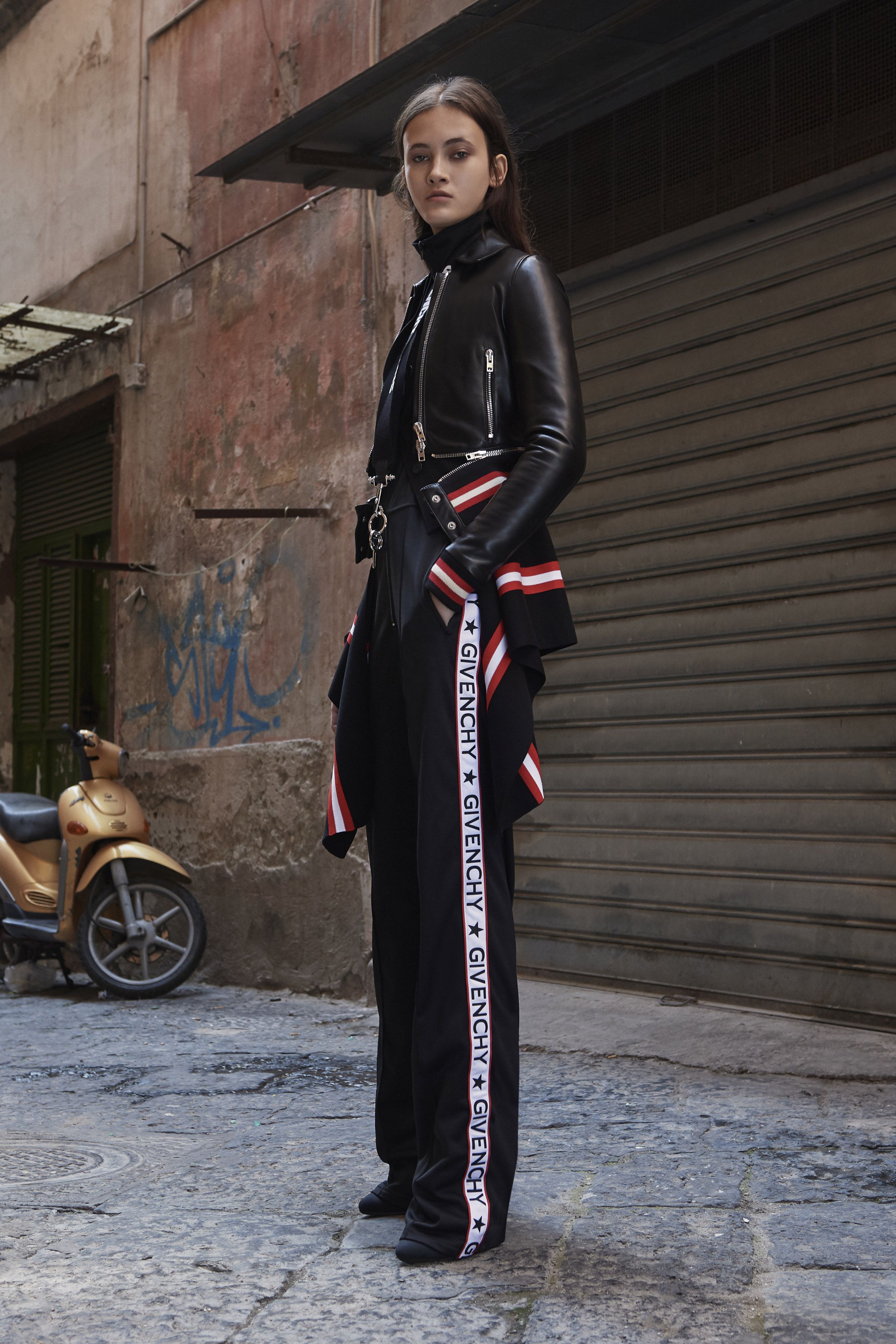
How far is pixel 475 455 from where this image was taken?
257 cm

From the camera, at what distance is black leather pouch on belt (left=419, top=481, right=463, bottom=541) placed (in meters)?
2.50

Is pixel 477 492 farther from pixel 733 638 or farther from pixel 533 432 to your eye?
pixel 733 638

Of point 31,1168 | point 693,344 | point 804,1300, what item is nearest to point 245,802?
point 693,344

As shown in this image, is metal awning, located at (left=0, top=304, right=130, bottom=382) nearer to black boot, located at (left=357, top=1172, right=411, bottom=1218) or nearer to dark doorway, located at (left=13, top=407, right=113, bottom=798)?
dark doorway, located at (left=13, top=407, right=113, bottom=798)

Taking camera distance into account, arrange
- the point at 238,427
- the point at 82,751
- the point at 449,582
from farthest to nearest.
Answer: the point at 238,427, the point at 82,751, the point at 449,582

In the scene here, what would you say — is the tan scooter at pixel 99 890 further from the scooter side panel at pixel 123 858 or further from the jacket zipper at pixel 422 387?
the jacket zipper at pixel 422 387

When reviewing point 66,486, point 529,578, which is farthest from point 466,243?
point 66,486

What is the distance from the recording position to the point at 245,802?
6629mm

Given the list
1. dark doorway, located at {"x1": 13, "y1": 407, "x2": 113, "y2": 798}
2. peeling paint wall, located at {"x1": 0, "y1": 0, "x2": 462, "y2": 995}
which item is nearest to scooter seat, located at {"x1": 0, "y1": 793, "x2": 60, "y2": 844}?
peeling paint wall, located at {"x1": 0, "y1": 0, "x2": 462, "y2": 995}

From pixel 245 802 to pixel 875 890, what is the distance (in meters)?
3.06

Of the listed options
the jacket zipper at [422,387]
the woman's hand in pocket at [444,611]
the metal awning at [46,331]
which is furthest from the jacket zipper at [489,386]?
the metal awning at [46,331]

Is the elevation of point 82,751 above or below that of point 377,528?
below

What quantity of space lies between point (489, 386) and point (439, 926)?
96 centimetres

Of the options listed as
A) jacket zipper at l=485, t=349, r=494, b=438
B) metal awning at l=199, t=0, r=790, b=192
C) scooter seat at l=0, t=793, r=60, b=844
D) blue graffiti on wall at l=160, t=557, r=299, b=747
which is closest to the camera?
jacket zipper at l=485, t=349, r=494, b=438
